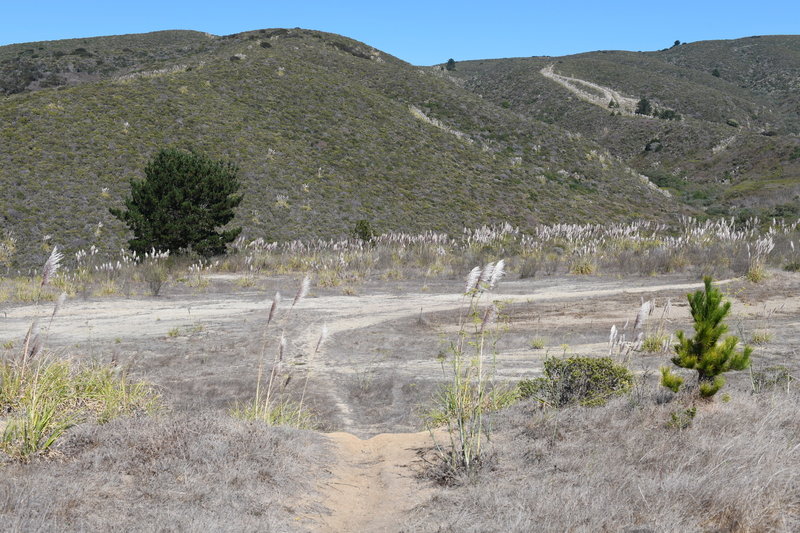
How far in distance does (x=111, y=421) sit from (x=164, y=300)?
1088cm

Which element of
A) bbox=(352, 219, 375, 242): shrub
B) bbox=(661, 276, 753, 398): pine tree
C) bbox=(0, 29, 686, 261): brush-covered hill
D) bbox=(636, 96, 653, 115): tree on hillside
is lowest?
bbox=(661, 276, 753, 398): pine tree

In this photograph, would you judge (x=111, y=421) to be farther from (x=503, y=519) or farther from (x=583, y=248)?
(x=583, y=248)

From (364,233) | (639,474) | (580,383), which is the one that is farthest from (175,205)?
(639,474)

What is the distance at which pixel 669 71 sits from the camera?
10494 cm

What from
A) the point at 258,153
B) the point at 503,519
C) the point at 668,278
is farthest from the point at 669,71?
the point at 503,519

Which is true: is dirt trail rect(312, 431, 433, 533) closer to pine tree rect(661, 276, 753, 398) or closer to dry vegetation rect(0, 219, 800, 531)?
dry vegetation rect(0, 219, 800, 531)

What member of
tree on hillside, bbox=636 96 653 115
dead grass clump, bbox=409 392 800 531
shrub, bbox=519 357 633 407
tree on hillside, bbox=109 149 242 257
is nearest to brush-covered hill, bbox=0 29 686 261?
tree on hillside, bbox=109 149 242 257

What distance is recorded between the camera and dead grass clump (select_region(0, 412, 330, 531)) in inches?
141

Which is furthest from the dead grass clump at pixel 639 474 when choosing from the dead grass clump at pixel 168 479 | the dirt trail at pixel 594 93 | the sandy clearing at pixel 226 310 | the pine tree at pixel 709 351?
the dirt trail at pixel 594 93

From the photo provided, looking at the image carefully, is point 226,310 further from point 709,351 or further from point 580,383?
point 709,351

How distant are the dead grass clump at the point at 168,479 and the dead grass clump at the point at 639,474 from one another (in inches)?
46.4

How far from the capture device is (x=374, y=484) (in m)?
5.06

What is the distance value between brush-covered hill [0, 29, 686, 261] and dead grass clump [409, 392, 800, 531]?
73.2 feet

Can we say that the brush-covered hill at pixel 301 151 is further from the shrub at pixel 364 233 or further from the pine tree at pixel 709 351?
the pine tree at pixel 709 351
